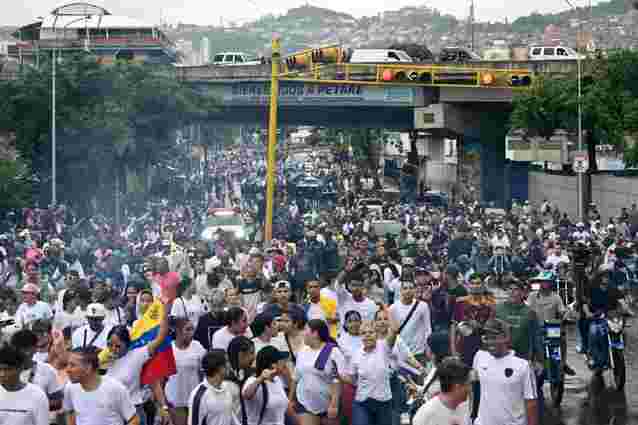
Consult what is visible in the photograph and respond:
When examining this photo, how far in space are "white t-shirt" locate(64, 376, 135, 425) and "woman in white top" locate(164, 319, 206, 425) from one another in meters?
2.32

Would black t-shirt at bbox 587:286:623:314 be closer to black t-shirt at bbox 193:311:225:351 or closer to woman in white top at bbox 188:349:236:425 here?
black t-shirt at bbox 193:311:225:351

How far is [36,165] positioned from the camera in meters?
51.5

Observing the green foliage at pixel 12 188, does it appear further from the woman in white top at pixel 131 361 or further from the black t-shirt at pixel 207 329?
the woman in white top at pixel 131 361

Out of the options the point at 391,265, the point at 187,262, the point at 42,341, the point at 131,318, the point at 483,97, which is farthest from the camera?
the point at 483,97

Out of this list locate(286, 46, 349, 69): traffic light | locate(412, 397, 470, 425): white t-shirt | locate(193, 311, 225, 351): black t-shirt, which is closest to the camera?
locate(412, 397, 470, 425): white t-shirt

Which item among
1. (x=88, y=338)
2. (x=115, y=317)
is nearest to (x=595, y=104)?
(x=115, y=317)

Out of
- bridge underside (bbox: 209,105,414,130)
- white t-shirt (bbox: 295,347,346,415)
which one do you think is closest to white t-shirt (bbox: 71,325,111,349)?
white t-shirt (bbox: 295,347,346,415)

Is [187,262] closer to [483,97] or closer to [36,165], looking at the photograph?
[36,165]

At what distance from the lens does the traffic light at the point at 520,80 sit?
197ft

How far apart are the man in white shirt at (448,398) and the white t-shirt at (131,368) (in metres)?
3.60

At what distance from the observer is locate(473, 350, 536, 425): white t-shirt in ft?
32.9

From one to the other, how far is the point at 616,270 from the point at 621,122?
24.5 metres

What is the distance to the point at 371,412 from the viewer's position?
11.3 metres

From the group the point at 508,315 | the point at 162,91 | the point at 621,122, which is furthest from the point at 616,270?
the point at 162,91
